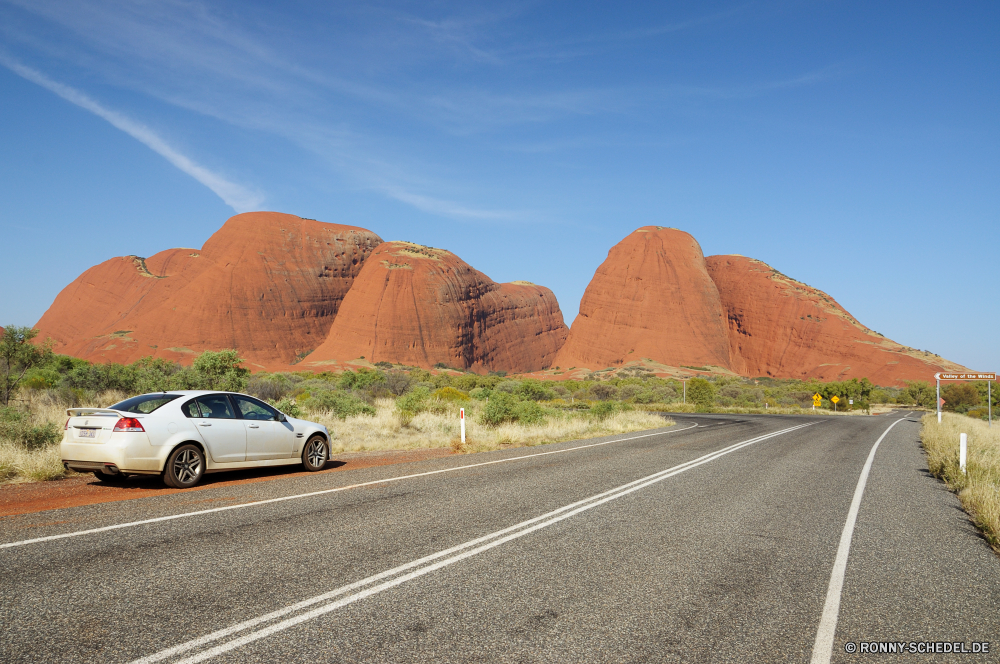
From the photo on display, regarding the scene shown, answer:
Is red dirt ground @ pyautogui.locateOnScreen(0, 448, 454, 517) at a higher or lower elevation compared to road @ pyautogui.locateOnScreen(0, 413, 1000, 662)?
lower

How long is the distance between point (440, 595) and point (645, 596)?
1.53m

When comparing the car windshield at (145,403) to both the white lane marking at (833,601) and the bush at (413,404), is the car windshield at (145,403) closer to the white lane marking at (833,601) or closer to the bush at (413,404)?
the white lane marking at (833,601)

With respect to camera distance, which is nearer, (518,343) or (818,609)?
(818,609)

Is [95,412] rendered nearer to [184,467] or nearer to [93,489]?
[93,489]

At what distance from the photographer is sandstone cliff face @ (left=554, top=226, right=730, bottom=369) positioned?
3605 inches

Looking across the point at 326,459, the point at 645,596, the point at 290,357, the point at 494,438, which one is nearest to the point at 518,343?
the point at 290,357

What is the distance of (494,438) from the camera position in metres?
17.8

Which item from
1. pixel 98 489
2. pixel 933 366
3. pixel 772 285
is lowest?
pixel 98 489

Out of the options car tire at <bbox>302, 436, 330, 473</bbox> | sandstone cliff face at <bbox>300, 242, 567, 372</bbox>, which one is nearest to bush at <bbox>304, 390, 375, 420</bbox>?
car tire at <bbox>302, 436, 330, 473</bbox>

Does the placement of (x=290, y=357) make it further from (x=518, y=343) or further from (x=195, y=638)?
(x=195, y=638)

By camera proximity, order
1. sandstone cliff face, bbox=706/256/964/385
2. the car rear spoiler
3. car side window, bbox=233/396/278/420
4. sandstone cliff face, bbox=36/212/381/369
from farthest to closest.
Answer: sandstone cliff face, bbox=706/256/964/385 → sandstone cliff face, bbox=36/212/381/369 → car side window, bbox=233/396/278/420 → the car rear spoiler

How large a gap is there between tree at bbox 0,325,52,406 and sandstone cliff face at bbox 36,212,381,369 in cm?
5759

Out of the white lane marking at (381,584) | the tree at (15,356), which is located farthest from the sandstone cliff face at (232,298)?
the white lane marking at (381,584)

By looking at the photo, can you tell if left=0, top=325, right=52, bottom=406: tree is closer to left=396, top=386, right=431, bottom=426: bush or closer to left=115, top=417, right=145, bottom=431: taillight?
left=396, top=386, right=431, bottom=426: bush
